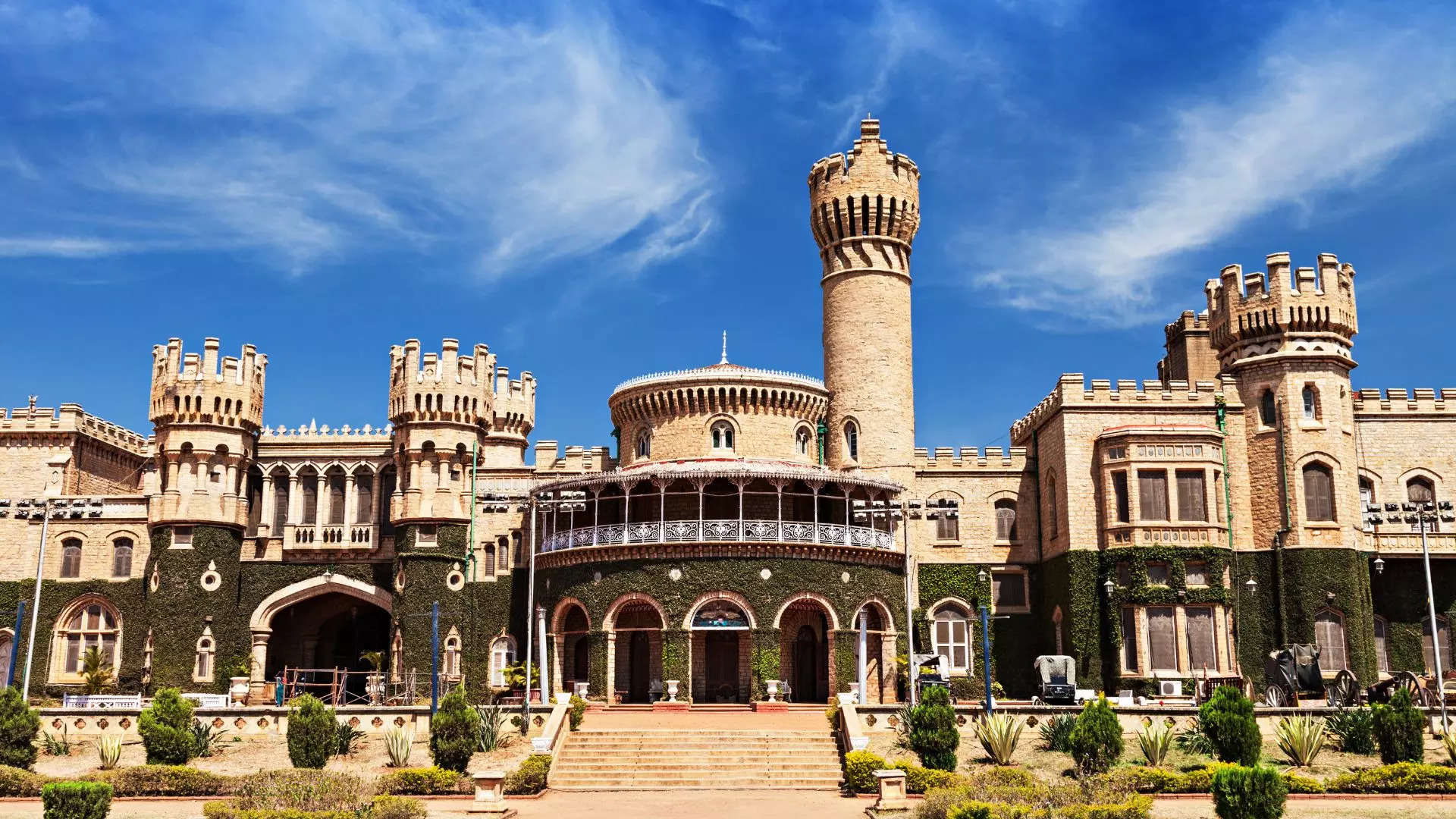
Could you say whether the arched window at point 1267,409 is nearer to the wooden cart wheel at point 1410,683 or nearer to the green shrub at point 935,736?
the wooden cart wheel at point 1410,683

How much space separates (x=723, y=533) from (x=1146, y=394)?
16620 millimetres

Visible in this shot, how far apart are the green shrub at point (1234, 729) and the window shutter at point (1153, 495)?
15.5 m

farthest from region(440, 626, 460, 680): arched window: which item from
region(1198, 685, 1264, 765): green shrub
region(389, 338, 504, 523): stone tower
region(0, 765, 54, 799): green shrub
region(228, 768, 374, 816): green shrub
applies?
region(1198, 685, 1264, 765): green shrub

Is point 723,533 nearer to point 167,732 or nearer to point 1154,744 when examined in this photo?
point 1154,744

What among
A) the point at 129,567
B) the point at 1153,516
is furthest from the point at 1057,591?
the point at 129,567

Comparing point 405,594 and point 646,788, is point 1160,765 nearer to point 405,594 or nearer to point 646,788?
point 646,788

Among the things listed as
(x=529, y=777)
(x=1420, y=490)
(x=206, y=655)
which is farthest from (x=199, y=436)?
(x=1420, y=490)

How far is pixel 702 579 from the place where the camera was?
46.2 meters

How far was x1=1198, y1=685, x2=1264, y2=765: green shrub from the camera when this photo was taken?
32375 millimetres

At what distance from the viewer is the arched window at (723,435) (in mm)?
52906

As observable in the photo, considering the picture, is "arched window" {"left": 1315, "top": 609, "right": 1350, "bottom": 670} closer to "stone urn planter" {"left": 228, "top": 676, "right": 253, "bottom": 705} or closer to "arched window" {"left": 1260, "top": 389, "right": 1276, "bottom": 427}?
"arched window" {"left": 1260, "top": 389, "right": 1276, "bottom": 427}

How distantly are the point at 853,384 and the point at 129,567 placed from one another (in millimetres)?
29186

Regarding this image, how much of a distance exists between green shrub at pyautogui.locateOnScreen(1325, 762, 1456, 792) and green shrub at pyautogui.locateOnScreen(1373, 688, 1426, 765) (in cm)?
256

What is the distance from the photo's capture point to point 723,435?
53.0 m
